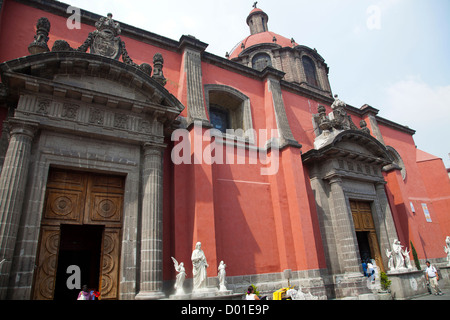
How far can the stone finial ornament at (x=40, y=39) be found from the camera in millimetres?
7684

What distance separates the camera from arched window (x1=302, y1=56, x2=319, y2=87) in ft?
72.5

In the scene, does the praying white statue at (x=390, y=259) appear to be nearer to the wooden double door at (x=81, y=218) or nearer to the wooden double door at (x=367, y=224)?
the wooden double door at (x=367, y=224)

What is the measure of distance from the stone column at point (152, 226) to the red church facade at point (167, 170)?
0.03m

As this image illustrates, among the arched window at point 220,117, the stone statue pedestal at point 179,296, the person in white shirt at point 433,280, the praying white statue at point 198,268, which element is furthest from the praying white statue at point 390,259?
the stone statue pedestal at point 179,296

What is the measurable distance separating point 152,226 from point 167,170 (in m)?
2.06

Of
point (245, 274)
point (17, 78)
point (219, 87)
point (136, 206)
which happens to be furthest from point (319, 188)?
point (17, 78)

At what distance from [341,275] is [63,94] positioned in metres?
11.0

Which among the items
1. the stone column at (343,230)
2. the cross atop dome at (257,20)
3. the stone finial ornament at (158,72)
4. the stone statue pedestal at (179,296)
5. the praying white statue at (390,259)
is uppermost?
the cross atop dome at (257,20)

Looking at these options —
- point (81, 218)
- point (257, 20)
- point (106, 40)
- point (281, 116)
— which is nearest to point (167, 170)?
point (81, 218)

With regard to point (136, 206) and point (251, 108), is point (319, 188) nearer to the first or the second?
point (251, 108)

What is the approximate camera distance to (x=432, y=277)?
12.3 m

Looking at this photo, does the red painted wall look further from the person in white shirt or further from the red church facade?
the person in white shirt

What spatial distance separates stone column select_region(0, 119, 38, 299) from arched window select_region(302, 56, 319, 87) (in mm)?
18902

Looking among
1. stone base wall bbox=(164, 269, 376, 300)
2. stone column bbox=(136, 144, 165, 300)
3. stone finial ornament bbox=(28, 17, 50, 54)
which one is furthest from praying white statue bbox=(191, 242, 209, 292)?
stone finial ornament bbox=(28, 17, 50, 54)
